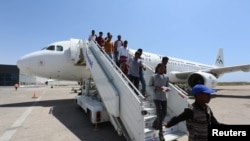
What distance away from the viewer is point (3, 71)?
61562mm

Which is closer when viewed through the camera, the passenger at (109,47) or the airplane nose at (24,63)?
the passenger at (109,47)

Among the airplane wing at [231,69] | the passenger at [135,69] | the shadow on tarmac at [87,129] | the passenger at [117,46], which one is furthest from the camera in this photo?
the airplane wing at [231,69]

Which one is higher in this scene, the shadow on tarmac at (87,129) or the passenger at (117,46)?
the passenger at (117,46)

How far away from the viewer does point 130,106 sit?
4.76 metres

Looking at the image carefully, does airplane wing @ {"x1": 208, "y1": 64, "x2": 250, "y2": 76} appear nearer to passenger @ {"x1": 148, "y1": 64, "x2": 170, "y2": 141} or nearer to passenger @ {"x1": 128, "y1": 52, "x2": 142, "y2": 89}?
passenger @ {"x1": 128, "y1": 52, "x2": 142, "y2": 89}

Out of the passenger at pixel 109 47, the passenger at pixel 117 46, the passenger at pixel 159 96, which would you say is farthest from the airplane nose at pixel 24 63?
the passenger at pixel 159 96

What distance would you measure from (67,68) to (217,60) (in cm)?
3010

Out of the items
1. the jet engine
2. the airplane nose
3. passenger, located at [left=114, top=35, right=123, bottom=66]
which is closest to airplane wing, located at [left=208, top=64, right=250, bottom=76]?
the jet engine

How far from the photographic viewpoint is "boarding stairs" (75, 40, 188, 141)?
4487 mm

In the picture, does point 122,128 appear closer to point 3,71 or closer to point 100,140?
point 100,140

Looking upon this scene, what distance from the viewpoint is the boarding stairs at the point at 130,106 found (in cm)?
449

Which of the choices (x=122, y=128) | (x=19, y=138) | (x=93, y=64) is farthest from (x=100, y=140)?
(x=93, y=64)

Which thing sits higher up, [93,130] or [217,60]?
[217,60]

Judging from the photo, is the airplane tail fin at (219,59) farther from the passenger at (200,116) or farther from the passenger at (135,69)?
the passenger at (200,116)
